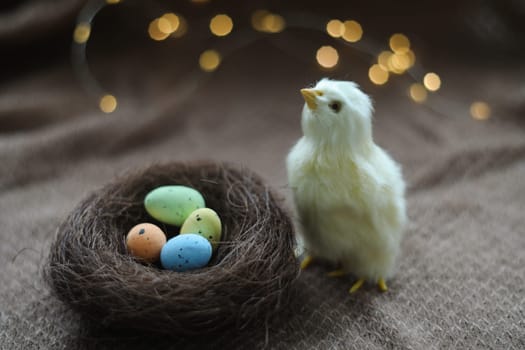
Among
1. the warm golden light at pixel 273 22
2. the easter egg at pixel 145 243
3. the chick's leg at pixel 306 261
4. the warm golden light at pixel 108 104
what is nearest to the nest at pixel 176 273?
the easter egg at pixel 145 243

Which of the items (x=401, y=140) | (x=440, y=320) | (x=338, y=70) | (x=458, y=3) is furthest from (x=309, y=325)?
(x=458, y=3)

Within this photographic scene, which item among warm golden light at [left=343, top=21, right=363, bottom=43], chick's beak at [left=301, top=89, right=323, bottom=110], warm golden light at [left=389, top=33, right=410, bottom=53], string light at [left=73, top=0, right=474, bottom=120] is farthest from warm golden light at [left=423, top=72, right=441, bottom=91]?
chick's beak at [left=301, top=89, right=323, bottom=110]

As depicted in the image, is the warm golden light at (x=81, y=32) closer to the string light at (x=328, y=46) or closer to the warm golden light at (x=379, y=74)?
the string light at (x=328, y=46)

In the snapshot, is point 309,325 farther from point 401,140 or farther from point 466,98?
point 466,98

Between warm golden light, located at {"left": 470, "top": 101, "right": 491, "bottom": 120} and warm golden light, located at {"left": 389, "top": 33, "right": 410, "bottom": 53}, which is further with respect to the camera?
warm golden light, located at {"left": 389, "top": 33, "right": 410, "bottom": 53}

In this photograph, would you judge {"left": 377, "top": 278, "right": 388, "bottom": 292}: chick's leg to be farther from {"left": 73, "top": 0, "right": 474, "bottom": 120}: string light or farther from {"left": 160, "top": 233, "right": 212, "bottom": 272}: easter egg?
{"left": 73, "top": 0, "right": 474, "bottom": 120}: string light

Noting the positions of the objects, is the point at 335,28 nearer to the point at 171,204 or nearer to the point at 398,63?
the point at 398,63
